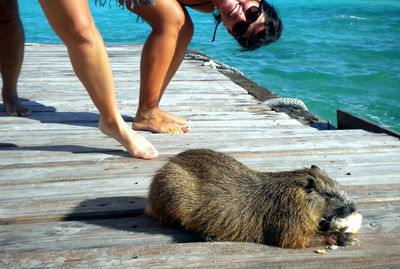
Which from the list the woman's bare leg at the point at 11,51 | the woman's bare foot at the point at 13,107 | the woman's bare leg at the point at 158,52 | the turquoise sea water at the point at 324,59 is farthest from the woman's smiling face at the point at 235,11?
the turquoise sea water at the point at 324,59

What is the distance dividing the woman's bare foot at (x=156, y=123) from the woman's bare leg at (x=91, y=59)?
0.69 m

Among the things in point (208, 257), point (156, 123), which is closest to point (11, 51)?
point (156, 123)

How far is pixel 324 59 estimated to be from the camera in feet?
71.5

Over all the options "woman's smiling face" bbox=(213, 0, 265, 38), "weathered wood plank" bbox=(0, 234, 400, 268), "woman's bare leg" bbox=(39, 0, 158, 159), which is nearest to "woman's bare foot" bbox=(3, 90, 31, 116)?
"woman's bare leg" bbox=(39, 0, 158, 159)

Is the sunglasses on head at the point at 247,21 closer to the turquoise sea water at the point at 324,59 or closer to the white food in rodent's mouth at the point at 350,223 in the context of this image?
the white food in rodent's mouth at the point at 350,223

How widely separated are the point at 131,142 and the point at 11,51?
2.00 m

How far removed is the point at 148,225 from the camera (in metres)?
2.38

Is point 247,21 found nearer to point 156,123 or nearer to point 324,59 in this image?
point 156,123

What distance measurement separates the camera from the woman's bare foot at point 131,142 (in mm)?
3357

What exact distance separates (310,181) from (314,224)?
229mm

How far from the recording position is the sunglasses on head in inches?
151

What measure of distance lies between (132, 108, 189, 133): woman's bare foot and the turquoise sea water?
159 inches

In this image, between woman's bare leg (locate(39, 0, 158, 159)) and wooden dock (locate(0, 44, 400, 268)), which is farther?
woman's bare leg (locate(39, 0, 158, 159))

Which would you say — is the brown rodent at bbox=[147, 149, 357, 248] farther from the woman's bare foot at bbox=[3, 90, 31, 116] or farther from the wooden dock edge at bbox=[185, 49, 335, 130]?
the wooden dock edge at bbox=[185, 49, 335, 130]
